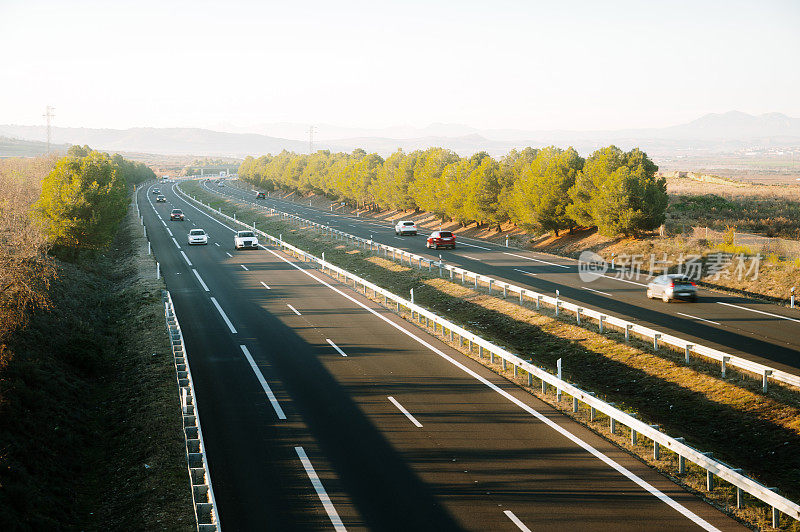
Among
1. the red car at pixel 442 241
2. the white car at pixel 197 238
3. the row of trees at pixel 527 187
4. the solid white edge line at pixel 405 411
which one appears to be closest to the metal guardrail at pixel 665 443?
the solid white edge line at pixel 405 411

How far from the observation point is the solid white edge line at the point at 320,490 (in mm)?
10094

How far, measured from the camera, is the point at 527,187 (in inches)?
2062

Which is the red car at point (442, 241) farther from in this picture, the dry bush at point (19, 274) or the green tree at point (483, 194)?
the dry bush at point (19, 274)

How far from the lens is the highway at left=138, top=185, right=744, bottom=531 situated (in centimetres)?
1027

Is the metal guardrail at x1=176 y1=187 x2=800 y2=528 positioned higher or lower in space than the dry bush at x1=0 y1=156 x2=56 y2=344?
lower

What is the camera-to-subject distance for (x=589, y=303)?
28016 millimetres

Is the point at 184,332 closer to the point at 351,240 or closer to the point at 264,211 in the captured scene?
the point at 351,240

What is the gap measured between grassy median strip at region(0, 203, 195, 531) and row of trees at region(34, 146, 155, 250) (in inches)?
590

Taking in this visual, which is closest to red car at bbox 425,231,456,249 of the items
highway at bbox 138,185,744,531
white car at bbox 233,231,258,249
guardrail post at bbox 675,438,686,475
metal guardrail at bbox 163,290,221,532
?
white car at bbox 233,231,258,249

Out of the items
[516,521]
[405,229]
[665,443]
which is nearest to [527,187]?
[405,229]

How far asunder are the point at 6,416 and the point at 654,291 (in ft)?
82.2

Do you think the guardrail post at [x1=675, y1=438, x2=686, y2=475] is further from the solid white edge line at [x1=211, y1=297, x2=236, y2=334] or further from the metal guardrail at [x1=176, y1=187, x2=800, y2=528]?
the solid white edge line at [x1=211, y1=297, x2=236, y2=334]

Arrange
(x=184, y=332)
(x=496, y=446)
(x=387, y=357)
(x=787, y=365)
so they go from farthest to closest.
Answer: (x=184, y=332)
(x=387, y=357)
(x=787, y=365)
(x=496, y=446)

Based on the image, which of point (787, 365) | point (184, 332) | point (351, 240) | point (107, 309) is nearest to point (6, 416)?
point (184, 332)
